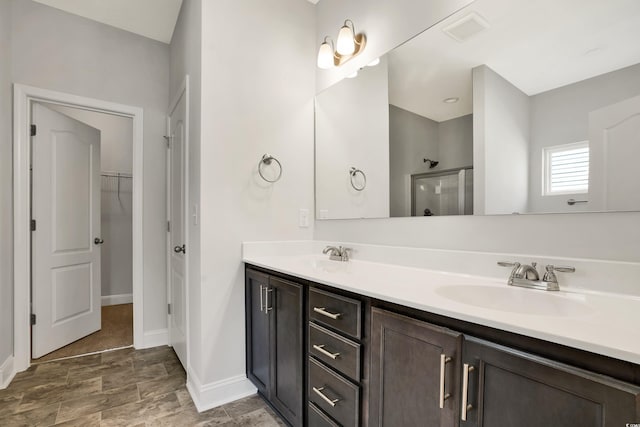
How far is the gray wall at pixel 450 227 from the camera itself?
1.06 metres

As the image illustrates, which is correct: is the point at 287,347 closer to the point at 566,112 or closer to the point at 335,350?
the point at 335,350

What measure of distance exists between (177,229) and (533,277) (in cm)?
237

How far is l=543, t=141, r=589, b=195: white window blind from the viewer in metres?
1.11

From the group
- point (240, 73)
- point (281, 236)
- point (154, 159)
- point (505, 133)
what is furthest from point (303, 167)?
point (154, 159)

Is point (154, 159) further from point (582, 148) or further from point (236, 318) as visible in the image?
point (582, 148)

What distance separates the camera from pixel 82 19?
254 cm

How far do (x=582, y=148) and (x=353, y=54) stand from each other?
1408 mm

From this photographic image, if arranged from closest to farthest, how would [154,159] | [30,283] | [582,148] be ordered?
[582,148] < [30,283] < [154,159]

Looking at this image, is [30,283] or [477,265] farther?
[30,283]

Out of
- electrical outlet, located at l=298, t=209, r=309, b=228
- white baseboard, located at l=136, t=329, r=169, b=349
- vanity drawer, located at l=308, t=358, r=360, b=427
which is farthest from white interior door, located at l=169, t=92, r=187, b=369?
vanity drawer, located at l=308, t=358, r=360, b=427

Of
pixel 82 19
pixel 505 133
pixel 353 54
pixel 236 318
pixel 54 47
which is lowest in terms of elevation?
pixel 236 318

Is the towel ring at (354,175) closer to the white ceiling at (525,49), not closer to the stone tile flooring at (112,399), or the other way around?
the white ceiling at (525,49)

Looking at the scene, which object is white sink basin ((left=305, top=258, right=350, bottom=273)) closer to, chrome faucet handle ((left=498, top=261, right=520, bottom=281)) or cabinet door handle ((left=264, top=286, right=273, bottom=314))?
cabinet door handle ((left=264, top=286, right=273, bottom=314))

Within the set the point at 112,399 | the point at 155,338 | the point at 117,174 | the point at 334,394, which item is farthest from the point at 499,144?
the point at 117,174
